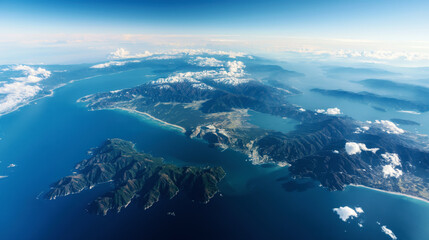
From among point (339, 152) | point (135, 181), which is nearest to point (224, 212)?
point (135, 181)

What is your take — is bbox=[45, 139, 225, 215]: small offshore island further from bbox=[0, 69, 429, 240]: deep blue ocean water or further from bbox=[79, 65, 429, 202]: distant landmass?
bbox=[79, 65, 429, 202]: distant landmass

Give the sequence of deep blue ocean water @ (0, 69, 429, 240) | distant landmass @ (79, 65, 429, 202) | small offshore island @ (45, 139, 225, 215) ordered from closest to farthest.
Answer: deep blue ocean water @ (0, 69, 429, 240) → small offshore island @ (45, 139, 225, 215) → distant landmass @ (79, 65, 429, 202)

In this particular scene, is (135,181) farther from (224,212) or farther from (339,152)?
(339,152)

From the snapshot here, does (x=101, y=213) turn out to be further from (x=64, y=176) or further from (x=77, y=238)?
(x=64, y=176)

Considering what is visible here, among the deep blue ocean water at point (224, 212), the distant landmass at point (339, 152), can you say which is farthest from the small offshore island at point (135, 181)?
the distant landmass at point (339, 152)

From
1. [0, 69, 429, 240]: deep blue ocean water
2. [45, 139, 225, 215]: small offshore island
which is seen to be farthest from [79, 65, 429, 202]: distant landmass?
[45, 139, 225, 215]: small offshore island

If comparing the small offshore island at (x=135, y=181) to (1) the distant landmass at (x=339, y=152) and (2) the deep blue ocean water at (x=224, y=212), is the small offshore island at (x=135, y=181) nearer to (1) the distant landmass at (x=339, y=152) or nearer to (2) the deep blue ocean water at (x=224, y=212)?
(2) the deep blue ocean water at (x=224, y=212)

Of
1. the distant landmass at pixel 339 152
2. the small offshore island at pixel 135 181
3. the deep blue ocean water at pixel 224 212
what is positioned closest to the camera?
the deep blue ocean water at pixel 224 212

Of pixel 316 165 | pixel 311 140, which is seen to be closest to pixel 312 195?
pixel 316 165

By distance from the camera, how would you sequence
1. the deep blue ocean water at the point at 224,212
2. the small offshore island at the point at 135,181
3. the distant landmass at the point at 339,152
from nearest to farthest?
the deep blue ocean water at the point at 224,212 → the small offshore island at the point at 135,181 → the distant landmass at the point at 339,152
